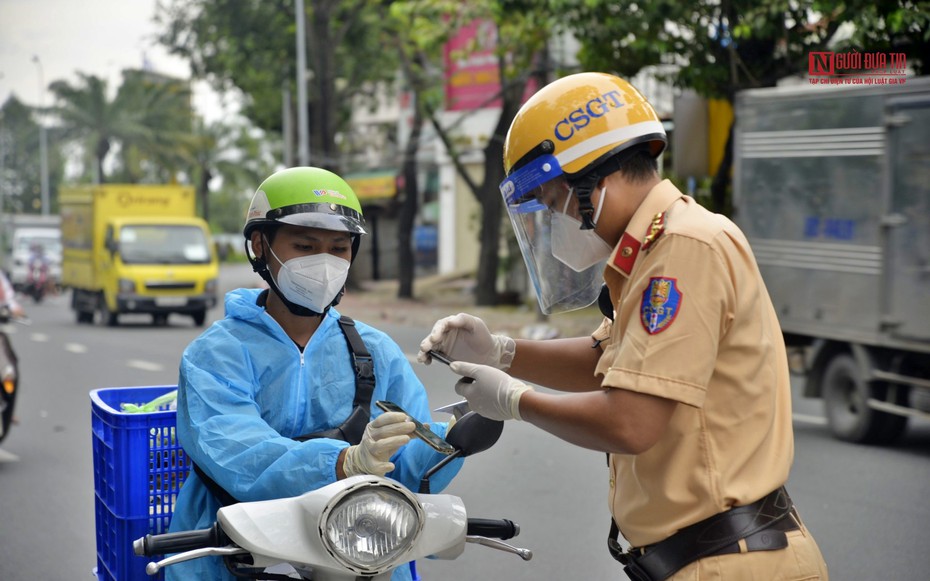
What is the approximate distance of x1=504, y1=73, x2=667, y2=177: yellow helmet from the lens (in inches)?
85.7

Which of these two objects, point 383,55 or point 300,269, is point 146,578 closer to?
point 300,269

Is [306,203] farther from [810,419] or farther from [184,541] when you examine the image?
[810,419]

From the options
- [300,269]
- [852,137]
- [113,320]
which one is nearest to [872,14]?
[852,137]

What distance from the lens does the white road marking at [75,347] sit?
16.5 meters

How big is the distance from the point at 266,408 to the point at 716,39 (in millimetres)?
12570

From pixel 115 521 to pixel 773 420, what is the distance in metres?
1.74

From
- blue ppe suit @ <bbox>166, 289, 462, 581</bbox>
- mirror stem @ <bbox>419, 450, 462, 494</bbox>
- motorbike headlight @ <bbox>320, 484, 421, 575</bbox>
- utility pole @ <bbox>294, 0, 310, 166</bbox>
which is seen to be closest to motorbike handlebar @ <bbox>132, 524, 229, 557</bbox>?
blue ppe suit @ <bbox>166, 289, 462, 581</bbox>

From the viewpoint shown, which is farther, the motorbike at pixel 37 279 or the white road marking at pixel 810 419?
the motorbike at pixel 37 279

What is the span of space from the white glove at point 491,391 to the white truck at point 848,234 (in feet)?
21.9

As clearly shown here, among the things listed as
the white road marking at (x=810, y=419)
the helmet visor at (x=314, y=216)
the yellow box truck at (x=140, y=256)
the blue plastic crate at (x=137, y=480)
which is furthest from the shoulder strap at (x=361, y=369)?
the yellow box truck at (x=140, y=256)

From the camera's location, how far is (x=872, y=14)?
11.6 metres

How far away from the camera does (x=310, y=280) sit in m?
2.94

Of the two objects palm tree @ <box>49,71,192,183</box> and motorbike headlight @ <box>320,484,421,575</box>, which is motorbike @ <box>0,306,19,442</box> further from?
palm tree @ <box>49,71,192,183</box>

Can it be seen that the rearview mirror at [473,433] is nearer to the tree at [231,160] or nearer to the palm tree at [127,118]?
the palm tree at [127,118]
